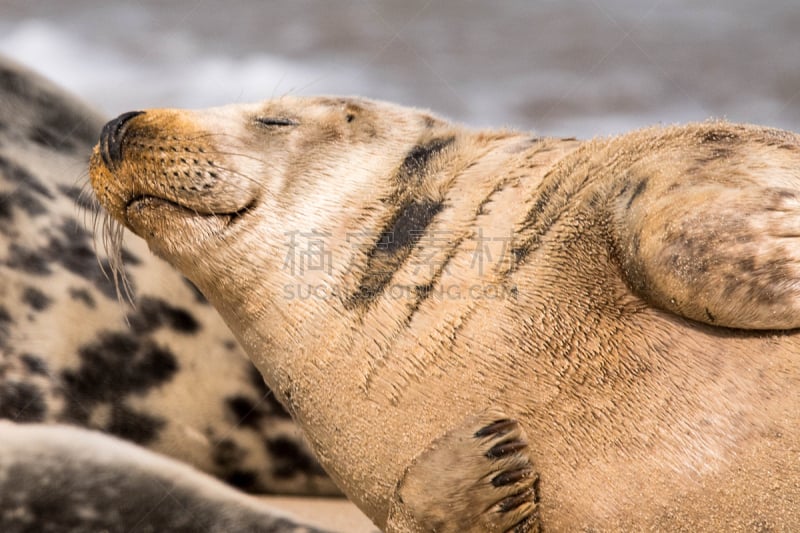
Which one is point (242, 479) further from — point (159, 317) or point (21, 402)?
point (21, 402)

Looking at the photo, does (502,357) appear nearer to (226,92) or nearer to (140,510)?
(140,510)

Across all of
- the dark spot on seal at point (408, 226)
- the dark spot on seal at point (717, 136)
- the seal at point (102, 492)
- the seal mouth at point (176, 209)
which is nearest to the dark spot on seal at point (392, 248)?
the dark spot on seal at point (408, 226)

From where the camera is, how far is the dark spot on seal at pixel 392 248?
1799 mm

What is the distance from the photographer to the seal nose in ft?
6.36

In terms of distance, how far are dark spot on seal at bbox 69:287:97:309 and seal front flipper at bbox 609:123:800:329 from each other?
178 centimetres

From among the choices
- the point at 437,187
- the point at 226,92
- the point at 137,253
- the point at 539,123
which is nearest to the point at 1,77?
the point at 137,253

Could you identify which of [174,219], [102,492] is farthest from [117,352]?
[174,219]

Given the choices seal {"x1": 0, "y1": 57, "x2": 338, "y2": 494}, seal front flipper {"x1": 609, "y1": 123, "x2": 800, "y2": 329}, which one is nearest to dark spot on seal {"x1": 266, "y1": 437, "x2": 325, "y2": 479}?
seal {"x1": 0, "y1": 57, "x2": 338, "y2": 494}

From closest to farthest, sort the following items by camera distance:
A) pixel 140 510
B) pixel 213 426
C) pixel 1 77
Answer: pixel 140 510 → pixel 213 426 → pixel 1 77

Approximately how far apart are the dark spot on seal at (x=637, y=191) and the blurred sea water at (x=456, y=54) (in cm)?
211

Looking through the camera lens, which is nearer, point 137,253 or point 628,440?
point 628,440

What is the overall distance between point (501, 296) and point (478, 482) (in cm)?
32

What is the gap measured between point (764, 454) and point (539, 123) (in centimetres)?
295

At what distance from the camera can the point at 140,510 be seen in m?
2.24
